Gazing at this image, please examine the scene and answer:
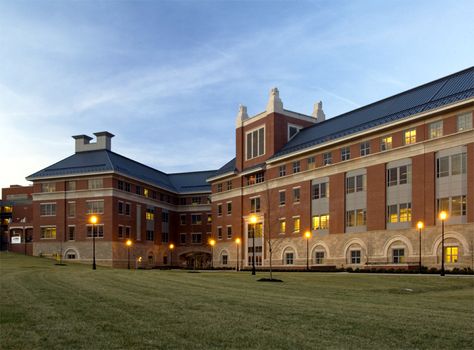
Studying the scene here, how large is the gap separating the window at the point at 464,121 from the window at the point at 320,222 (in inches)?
815

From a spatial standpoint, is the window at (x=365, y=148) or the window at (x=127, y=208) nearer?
the window at (x=365, y=148)

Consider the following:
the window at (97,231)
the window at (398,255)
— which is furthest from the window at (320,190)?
the window at (97,231)

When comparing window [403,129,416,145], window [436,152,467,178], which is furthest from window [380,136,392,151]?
window [436,152,467,178]

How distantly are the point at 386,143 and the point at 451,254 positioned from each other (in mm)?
13653

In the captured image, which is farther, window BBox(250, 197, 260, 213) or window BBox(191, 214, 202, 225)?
window BBox(191, 214, 202, 225)

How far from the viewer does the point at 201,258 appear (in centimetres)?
10144

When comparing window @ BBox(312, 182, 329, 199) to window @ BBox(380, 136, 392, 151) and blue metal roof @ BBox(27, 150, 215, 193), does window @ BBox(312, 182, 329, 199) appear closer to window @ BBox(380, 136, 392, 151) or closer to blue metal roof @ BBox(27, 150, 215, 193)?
window @ BBox(380, 136, 392, 151)

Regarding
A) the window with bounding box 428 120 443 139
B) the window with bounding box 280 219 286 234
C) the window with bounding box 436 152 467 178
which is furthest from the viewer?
the window with bounding box 280 219 286 234

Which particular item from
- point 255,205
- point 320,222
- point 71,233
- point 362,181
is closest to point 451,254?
point 362,181

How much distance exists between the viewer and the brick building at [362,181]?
154ft

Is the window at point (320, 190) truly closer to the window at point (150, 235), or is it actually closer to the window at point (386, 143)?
the window at point (386, 143)

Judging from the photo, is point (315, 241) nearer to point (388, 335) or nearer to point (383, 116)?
point (383, 116)

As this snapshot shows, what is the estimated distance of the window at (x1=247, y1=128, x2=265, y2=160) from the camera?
76562 millimetres

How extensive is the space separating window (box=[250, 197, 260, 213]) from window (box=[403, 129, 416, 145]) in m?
28.6
